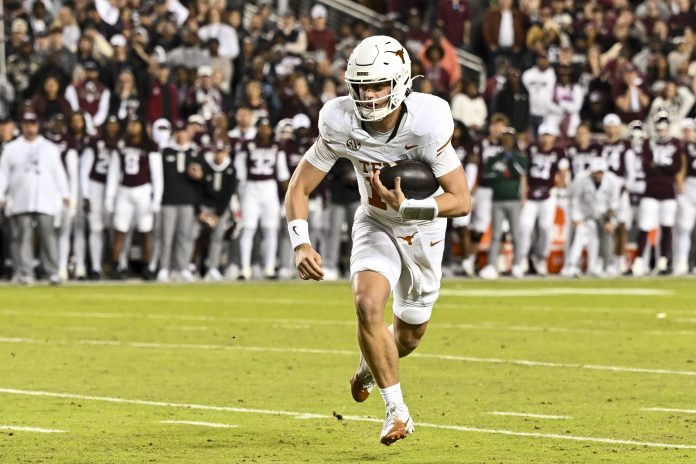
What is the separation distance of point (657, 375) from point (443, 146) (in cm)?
352

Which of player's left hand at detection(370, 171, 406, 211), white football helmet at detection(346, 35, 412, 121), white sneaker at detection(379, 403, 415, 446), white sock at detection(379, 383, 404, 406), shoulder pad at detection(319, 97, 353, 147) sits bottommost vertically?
white sneaker at detection(379, 403, 415, 446)

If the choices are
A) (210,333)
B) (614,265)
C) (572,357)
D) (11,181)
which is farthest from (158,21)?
(572,357)

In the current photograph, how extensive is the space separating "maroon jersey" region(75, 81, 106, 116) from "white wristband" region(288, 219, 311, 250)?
527 inches

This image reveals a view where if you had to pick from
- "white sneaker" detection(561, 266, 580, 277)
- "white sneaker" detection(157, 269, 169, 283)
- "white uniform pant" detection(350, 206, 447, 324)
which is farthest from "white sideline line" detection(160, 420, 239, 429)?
"white sneaker" detection(561, 266, 580, 277)

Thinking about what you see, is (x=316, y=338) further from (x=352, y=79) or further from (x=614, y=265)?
(x=614, y=265)

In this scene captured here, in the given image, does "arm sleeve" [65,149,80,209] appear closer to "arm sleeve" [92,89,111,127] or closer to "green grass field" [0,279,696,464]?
"arm sleeve" [92,89,111,127]

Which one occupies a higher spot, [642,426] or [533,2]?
[533,2]

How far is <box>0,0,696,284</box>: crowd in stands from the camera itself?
64.4 ft

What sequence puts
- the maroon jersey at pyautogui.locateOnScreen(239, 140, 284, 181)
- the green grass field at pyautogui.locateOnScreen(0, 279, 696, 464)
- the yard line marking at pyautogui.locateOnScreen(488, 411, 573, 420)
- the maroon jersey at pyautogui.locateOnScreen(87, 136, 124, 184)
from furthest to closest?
1. the maroon jersey at pyautogui.locateOnScreen(239, 140, 284, 181)
2. the maroon jersey at pyautogui.locateOnScreen(87, 136, 124, 184)
3. the yard line marking at pyautogui.locateOnScreen(488, 411, 573, 420)
4. the green grass field at pyautogui.locateOnScreen(0, 279, 696, 464)

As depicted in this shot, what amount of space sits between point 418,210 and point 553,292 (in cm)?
1113

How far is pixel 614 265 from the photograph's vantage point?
2175cm

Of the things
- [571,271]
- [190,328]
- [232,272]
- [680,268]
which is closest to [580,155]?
[571,271]

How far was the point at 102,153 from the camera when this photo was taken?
19688 mm

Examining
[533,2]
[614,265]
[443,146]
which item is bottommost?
[614,265]
